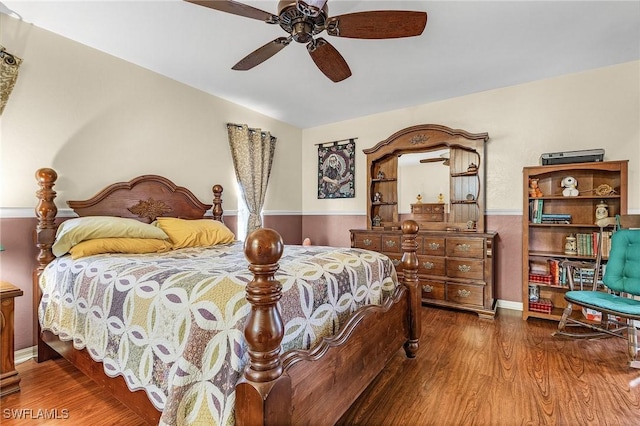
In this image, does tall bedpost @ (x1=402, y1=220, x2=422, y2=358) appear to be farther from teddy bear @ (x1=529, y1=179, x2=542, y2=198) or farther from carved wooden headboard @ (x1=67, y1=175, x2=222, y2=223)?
carved wooden headboard @ (x1=67, y1=175, x2=222, y2=223)

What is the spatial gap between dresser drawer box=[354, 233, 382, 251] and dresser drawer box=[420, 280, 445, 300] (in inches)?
28.5

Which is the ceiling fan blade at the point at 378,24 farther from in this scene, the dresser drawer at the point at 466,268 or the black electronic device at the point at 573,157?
the dresser drawer at the point at 466,268

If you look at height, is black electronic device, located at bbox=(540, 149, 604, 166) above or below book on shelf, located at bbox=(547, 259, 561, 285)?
above

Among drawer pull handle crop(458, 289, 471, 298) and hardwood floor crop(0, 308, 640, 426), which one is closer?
hardwood floor crop(0, 308, 640, 426)

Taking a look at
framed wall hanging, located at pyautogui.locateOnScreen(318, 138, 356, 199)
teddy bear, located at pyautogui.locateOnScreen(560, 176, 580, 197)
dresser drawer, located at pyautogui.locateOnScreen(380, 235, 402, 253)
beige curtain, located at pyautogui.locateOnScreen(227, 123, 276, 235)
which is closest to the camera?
teddy bear, located at pyautogui.locateOnScreen(560, 176, 580, 197)

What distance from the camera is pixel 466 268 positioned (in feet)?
10.6

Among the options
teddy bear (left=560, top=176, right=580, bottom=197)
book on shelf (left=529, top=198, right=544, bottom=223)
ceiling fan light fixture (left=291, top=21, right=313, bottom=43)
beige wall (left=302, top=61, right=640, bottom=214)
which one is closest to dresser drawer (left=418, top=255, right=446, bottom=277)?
beige wall (left=302, top=61, right=640, bottom=214)

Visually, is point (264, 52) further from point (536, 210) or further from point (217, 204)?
point (536, 210)

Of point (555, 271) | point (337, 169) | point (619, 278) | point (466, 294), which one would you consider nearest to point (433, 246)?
point (466, 294)

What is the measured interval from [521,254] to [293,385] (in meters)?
Result: 3.25

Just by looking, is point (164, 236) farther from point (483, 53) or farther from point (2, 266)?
point (483, 53)

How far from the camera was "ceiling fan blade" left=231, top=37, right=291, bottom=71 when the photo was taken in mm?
1971

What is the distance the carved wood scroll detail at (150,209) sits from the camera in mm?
2818

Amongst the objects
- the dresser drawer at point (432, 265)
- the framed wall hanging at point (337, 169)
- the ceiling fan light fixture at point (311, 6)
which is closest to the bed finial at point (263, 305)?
the ceiling fan light fixture at point (311, 6)
